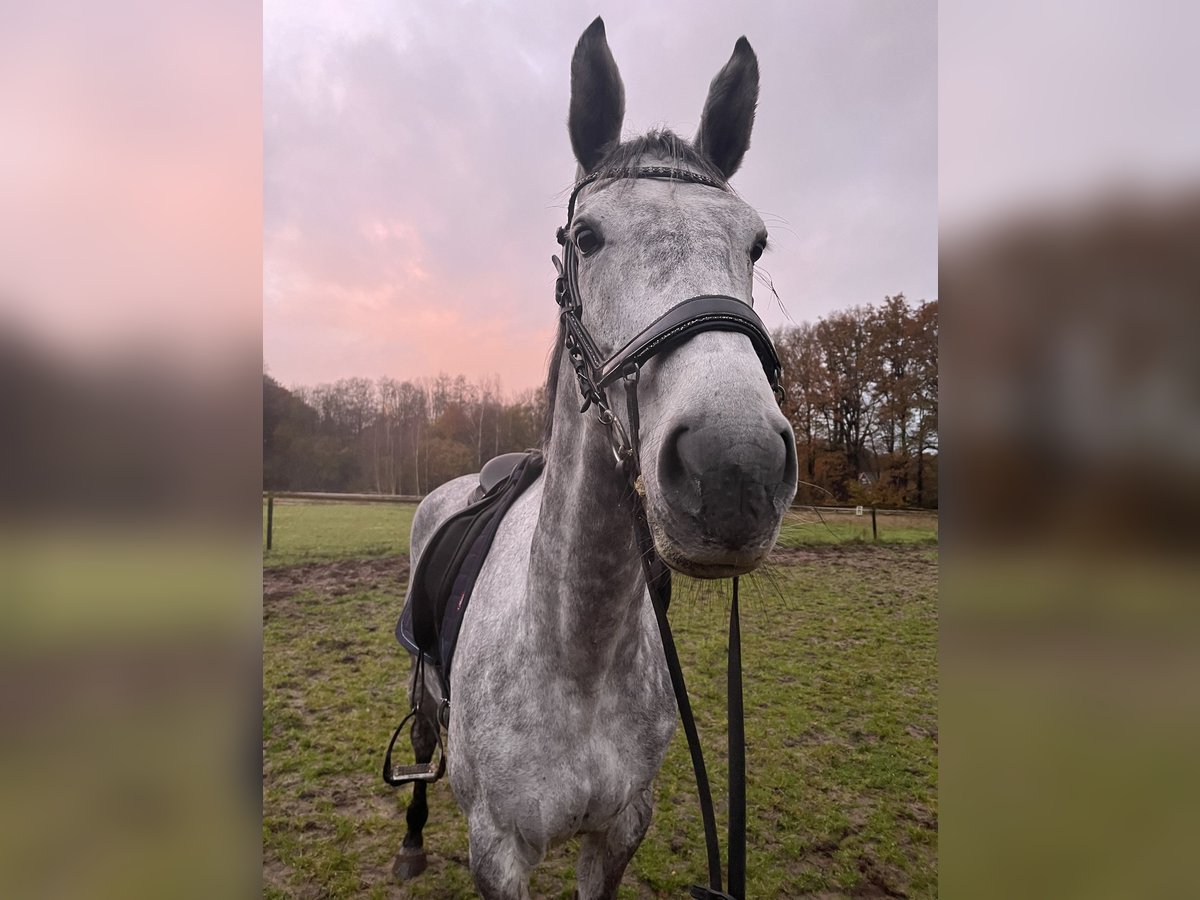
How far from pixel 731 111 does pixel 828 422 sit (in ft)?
27.4

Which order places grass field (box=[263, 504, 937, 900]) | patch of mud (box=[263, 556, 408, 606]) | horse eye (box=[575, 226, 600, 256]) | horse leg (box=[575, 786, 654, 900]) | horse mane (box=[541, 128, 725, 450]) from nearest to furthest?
1. horse eye (box=[575, 226, 600, 256])
2. horse mane (box=[541, 128, 725, 450])
3. horse leg (box=[575, 786, 654, 900])
4. grass field (box=[263, 504, 937, 900])
5. patch of mud (box=[263, 556, 408, 606])

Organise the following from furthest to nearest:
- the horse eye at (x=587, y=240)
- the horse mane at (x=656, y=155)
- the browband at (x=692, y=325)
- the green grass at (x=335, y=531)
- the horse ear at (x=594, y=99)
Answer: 1. the green grass at (x=335, y=531)
2. the horse ear at (x=594, y=99)
3. the horse mane at (x=656, y=155)
4. the horse eye at (x=587, y=240)
5. the browband at (x=692, y=325)

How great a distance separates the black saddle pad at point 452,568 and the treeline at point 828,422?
1.07 ft

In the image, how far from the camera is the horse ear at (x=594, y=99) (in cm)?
182

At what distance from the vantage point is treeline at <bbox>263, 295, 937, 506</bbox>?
8.03 meters

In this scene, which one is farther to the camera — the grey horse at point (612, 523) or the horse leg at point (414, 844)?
the horse leg at point (414, 844)

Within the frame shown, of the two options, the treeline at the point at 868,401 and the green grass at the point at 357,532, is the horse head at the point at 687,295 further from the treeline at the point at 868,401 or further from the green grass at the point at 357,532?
the green grass at the point at 357,532

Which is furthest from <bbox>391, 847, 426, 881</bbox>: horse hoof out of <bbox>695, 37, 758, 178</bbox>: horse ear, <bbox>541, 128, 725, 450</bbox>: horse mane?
<bbox>695, 37, 758, 178</bbox>: horse ear

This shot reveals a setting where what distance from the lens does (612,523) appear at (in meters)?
1.72

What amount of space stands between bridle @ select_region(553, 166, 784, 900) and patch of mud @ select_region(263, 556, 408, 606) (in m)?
11.1
